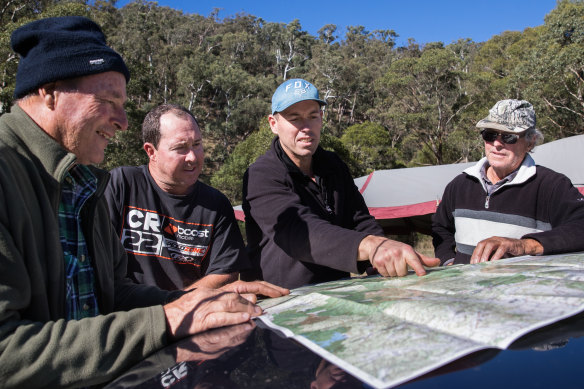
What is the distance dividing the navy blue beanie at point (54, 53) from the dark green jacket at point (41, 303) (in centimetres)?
12

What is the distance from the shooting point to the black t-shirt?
96.3 inches

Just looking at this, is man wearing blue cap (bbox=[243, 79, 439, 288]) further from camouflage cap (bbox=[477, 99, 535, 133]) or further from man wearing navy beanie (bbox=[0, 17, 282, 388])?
camouflage cap (bbox=[477, 99, 535, 133])

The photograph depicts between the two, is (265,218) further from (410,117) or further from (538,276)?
(410,117)

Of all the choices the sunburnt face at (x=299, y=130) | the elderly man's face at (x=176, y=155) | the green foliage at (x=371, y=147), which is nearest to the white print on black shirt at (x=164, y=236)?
the elderly man's face at (x=176, y=155)

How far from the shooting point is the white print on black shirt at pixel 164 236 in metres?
2.45

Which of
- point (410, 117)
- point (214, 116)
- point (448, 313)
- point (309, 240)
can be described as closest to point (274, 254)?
point (309, 240)

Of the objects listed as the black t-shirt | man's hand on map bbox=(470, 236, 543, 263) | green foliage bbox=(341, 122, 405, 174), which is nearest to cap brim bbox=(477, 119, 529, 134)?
man's hand on map bbox=(470, 236, 543, 263)

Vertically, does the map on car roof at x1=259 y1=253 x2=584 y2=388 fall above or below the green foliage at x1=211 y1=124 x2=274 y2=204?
below

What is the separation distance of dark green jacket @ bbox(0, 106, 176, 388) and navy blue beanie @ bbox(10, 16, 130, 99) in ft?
0.39

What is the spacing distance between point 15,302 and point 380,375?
Answer: 829 millimetres

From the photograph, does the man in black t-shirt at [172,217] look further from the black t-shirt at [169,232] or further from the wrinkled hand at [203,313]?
the wrinkled hand at [203,313]

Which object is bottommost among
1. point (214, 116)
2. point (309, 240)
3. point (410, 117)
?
point (309, 240)

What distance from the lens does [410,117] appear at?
31531 mm

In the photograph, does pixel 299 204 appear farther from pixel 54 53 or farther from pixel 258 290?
pixel 54 53
